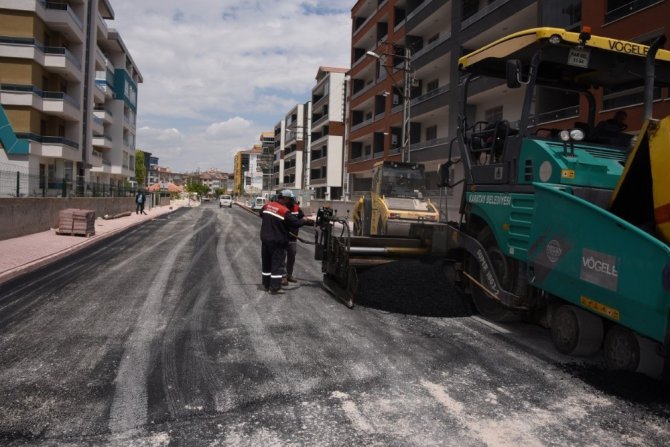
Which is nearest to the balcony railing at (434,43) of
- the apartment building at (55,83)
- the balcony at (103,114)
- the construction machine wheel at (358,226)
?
the construction machine wheel at (358,226)

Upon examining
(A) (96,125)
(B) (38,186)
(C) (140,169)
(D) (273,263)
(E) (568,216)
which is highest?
(C) (140,169)

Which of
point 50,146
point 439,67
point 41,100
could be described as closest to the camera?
point 439,67

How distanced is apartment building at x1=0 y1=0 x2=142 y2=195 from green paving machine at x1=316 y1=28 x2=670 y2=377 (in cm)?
1832

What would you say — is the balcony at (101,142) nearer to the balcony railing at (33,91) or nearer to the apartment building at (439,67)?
the balcony railing at (33,91)

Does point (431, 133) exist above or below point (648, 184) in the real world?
above

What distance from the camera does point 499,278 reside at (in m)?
5.81

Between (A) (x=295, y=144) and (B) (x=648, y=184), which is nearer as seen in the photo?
(B) (x=648, y=184)

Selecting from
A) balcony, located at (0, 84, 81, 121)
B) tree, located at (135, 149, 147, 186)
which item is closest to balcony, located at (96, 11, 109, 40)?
balcony, located at (0, 84, 81, 121)

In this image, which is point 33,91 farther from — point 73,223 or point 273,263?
point 273,263

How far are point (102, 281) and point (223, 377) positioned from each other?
228 inches

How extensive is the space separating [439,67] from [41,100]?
26272 mm

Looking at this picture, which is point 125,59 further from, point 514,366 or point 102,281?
point 514,366

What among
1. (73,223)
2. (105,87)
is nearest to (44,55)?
(105,87)

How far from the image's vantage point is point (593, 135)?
5602mm
